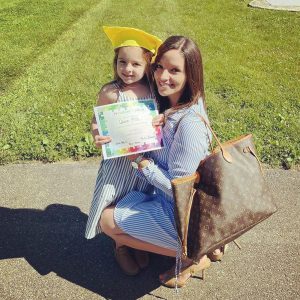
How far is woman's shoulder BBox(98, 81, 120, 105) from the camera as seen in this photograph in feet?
9.02

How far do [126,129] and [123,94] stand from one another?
0.89 ft

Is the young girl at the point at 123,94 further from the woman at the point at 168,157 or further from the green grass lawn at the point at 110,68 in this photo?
the green grass lawn at the point at 110,68

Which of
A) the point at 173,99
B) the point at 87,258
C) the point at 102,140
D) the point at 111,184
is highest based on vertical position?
the point at 173,99

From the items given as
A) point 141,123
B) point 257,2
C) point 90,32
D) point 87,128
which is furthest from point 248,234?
point 257,2

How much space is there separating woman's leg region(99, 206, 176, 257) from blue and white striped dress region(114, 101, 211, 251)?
5 centimetres

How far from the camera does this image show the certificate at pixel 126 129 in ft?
8.55

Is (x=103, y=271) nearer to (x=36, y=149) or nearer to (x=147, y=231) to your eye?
(x=147, y=231)

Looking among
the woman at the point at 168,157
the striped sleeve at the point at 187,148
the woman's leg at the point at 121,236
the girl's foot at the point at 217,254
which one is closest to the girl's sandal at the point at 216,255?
the girl's foot at the point at 217,254

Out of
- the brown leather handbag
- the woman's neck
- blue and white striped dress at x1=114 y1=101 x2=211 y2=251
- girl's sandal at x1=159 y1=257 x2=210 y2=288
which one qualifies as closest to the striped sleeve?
blue and white striped dress at x1=114 y1=101 x2=211 y2=251

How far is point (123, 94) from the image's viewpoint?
2.73 m

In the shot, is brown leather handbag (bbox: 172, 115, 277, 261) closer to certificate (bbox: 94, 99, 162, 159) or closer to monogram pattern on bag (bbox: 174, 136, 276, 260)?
monogram pattern on bag (bbox: 174, 136, 276, 260)

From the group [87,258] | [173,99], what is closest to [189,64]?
[173,99]

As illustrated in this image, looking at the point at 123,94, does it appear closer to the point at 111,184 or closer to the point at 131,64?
the point at 131,64

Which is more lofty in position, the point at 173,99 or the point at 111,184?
the point at 173,99
